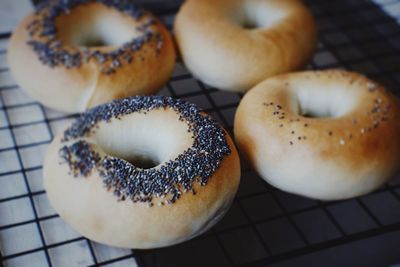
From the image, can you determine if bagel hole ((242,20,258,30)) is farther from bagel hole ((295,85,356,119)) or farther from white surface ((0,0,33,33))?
white surface ((0,0,33,33))

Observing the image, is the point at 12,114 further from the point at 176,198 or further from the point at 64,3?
the point at 176,198

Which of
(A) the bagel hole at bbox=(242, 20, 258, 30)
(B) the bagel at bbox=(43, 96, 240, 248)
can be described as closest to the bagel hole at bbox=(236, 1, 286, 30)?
(A) the bagel hole at bbox=(242, 20, 258, 30)

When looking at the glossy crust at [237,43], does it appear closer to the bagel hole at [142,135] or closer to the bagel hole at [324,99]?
the bagel hole at [324,99]

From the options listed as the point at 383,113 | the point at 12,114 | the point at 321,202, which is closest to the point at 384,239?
the point at 321,202

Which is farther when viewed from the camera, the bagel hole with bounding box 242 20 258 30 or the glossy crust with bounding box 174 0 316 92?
the bagel hole with bounding box 242 20 258 30

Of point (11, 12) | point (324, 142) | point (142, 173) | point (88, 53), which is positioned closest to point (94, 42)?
point (88, 53)

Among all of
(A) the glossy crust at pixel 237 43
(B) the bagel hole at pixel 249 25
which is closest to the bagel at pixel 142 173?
(A) the glossy crust at pixel 237 43
